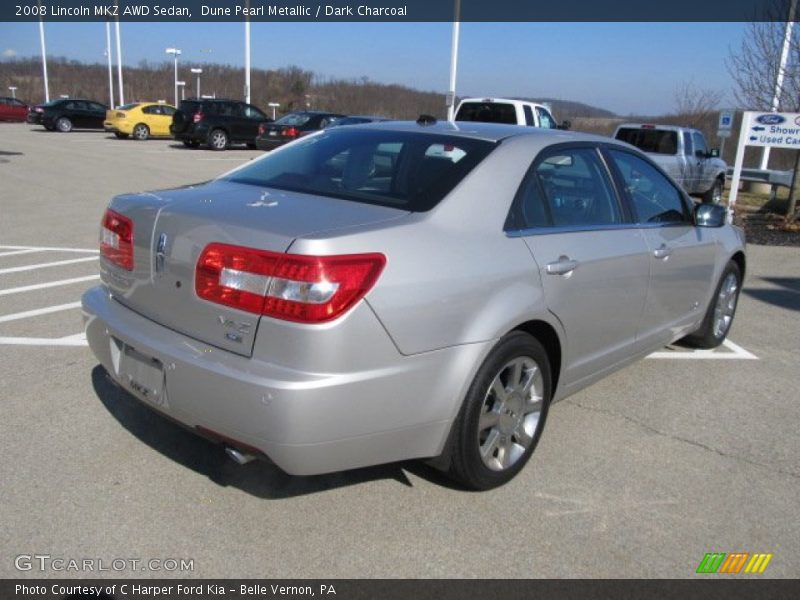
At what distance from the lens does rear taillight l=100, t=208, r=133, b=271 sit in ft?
10.0

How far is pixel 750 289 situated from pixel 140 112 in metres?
26.5

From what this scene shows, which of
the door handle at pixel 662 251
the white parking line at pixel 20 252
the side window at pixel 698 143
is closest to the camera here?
the door handle at pixel 662 251

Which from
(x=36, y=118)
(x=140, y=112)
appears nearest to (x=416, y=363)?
(x=140, y=112)

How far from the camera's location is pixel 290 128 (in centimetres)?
2189

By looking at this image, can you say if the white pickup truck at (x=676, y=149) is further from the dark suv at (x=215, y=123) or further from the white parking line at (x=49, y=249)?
the dark suv at (x=215, y=123)

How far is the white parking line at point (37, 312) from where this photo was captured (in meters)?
5.34

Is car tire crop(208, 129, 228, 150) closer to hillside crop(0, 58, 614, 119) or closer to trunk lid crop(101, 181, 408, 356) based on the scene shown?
trunk lid crop(101, 181, 408, 356)

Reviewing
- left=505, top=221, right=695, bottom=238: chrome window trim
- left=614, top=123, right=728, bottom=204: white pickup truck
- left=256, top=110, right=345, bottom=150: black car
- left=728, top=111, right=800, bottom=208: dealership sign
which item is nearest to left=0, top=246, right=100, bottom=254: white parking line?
left=505, top=221, right=695, bottom=238: chrome window trim


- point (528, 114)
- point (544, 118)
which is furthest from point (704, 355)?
point (544, 118)

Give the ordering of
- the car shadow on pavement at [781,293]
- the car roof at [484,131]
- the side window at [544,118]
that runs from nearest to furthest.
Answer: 1. the car roof at [484,131]
2. the car shadow on pavement at [781,293]
3. the side window at [544,118]

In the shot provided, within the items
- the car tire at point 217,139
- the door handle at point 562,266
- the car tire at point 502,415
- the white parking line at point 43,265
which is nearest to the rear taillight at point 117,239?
the car tire at point 502,415

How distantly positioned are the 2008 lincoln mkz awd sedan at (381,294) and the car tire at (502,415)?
10 mm

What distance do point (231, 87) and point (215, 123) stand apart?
2771 inches
